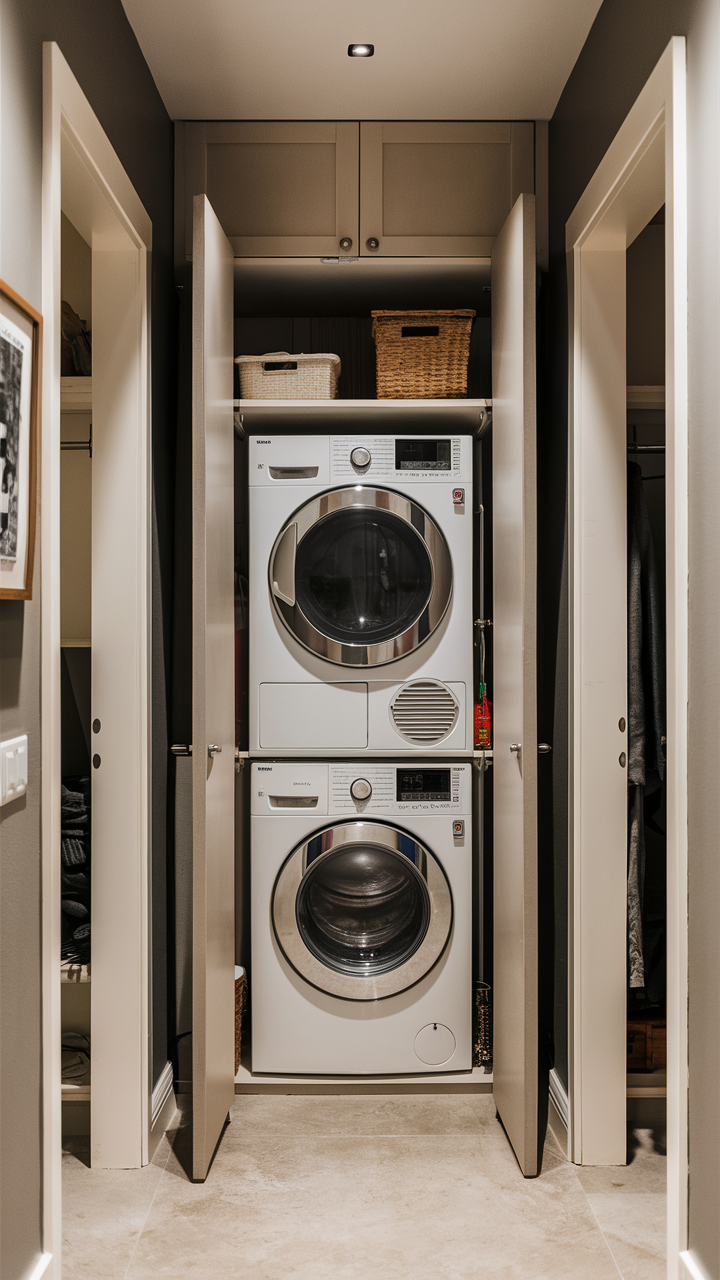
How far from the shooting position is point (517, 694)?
2.02 metres

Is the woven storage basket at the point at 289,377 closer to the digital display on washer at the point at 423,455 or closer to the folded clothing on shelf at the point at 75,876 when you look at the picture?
the digital display on washer at the point at 423,455

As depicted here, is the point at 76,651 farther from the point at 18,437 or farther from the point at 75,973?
the point at 18,437

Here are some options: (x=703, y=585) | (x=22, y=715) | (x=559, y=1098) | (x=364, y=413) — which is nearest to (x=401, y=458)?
(x=364, y=413)

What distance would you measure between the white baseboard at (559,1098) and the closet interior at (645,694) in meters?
0.19

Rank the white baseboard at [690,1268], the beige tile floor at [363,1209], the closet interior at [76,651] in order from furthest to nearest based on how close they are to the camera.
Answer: the closet interior at [76,651] → the beige tile floor at [363,1209] → the white baseboard at [690,1268]

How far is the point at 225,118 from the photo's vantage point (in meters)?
2.36

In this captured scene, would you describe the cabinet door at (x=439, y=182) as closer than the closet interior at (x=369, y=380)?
No

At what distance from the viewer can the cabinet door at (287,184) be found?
2342 millimetres

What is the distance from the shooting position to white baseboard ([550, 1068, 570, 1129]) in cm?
215

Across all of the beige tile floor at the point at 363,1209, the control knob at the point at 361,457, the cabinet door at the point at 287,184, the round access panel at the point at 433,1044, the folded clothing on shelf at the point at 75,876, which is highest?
the cabinet door at the point at 287,184

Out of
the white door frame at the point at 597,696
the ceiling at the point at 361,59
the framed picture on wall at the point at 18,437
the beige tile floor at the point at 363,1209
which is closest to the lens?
the framed picture on wall at the point at 18,437

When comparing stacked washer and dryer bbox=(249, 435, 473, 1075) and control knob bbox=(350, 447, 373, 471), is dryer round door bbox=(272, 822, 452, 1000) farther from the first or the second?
control knob bbox=(350, 447, 373, 471)

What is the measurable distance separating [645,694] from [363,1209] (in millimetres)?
1357

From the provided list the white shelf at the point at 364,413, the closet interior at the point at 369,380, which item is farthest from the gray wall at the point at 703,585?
the white shelf at the point at 364,413
